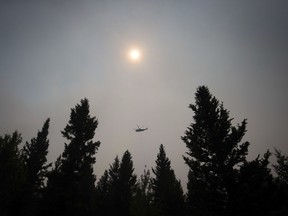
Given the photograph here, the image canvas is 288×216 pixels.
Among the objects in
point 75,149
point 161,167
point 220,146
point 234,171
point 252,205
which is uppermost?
point 161,167

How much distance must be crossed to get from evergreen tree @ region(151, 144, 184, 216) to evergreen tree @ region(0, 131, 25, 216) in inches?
706

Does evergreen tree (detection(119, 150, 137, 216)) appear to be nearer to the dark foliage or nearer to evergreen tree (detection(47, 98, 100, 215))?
the dark foliage

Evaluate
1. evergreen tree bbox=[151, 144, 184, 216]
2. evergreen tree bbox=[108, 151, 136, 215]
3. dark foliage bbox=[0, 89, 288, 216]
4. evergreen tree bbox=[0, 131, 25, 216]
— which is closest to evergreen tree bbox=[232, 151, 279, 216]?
dark foliage bbox=[0, 89, 288, 216]

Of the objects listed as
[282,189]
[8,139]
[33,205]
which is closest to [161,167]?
[33,205]

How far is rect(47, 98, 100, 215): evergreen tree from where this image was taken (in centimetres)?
1980

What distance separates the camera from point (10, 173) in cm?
2355

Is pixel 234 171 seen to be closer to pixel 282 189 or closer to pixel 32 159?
pixel 282 189

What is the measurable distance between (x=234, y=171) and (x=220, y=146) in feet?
6.34

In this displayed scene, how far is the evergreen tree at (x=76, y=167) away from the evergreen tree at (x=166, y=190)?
1138 centimetres

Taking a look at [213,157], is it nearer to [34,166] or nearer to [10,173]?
[10,173]

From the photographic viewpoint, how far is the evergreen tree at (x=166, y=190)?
2897 centimetres

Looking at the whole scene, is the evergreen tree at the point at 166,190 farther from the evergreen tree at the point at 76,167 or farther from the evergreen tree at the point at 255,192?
the evergreen tree at the point at 255,192

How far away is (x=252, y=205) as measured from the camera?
44.1 feet

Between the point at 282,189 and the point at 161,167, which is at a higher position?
the point at 161,167
